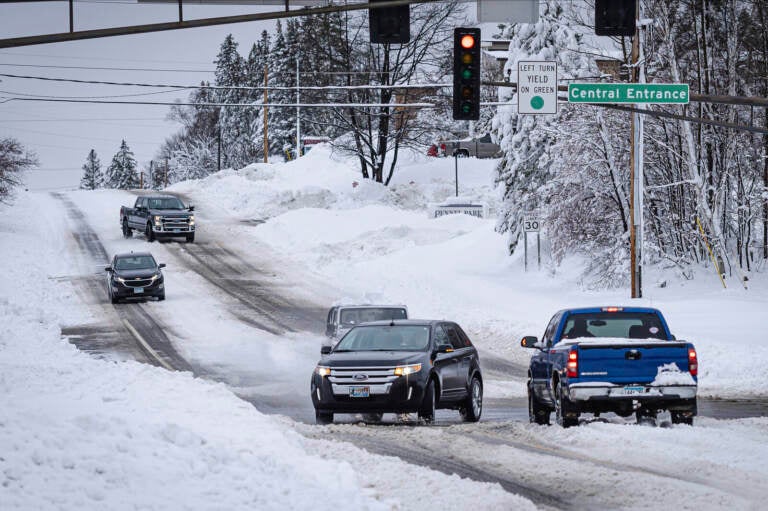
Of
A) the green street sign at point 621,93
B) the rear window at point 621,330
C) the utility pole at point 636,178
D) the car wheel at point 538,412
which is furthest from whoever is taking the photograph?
the utility pole at point 636,178

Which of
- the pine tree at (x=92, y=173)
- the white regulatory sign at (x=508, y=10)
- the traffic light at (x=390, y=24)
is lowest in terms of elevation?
the pine tree at (x=92, y=173)

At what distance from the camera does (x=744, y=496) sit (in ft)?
30.6

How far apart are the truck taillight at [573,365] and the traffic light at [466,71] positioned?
7.49 metres

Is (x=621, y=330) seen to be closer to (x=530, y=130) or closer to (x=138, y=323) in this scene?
(x=138, y=323)

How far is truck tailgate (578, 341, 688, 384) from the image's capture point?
13.6 m

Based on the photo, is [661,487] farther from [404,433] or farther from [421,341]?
[421,341]

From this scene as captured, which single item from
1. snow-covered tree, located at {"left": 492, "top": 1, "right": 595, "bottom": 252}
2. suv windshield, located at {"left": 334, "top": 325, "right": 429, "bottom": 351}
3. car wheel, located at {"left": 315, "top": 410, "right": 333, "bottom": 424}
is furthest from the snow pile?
snow-covered tree, located at {"left": 492, "top": 1, "right": 595, "bottom": 252}

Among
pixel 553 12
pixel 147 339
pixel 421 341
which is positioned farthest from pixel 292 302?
pixel 421 341

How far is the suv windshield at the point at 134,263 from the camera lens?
122 feet

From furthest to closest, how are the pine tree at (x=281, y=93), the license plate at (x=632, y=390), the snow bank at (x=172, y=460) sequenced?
1. the pine tree at (x=281, y=93)
2. the license plate at (x=632, y=390)
3. the snow bank at (x=172, y=460)

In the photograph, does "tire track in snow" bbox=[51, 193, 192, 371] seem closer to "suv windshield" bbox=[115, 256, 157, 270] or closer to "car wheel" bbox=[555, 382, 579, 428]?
"suv windshield" bbox=[115, 256, 157, 270]

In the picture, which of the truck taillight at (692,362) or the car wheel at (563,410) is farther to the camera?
the car wheel at (563,410)

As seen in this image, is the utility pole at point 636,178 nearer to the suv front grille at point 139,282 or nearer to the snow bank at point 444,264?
the snow bank at point 444,264

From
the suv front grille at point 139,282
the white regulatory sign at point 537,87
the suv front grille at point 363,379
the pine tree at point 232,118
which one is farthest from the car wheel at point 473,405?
the pine tree at point 232,118
